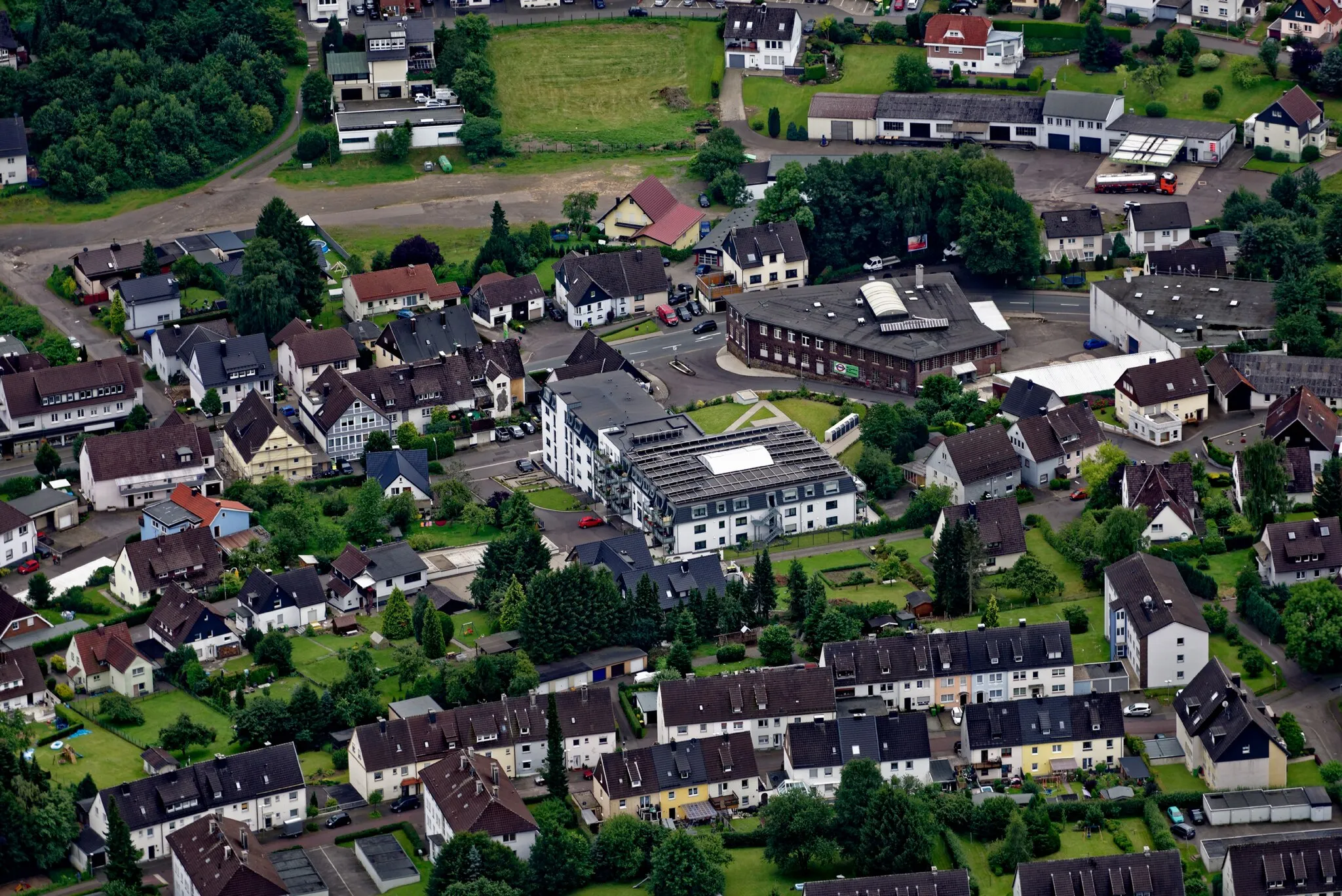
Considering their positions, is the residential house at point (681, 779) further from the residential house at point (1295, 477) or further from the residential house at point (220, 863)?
the residential house at point (1295, 477)

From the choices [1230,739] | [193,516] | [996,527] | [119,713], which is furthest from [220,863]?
[996,527]

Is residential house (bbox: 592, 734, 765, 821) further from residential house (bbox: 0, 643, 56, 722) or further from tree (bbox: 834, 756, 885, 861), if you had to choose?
residential house (bbox: 0, 643, 56, 722)

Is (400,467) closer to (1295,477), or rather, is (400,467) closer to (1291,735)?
(1295,477)

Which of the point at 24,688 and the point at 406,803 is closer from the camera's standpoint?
the point at 406,803

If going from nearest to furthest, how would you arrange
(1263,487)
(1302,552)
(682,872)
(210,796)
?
1. (682,872)
2. (210,796)
3. (1302,552)
4. (1263,487)

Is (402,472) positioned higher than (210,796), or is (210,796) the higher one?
(402,472)

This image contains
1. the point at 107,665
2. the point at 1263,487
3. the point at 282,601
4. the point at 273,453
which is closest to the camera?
the point at 107,665

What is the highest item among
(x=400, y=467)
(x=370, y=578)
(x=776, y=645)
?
(x=400, y=467)
